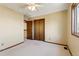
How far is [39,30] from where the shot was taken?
302 inches

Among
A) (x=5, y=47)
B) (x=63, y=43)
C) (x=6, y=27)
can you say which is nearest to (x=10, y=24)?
(x=6, y=27)

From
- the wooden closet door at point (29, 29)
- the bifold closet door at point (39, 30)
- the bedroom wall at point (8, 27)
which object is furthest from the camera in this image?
the wooden closet door at point (29, 29)

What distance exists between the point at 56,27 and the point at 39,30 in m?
1.99

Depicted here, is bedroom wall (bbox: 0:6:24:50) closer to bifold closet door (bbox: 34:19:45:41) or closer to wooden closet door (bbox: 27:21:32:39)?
bifold closet door (bbox: 34:19:45:41)

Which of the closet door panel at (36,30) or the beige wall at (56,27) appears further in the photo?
the closet door panel at (36,30)

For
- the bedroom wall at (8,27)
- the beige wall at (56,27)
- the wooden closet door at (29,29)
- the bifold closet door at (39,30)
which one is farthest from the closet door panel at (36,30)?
the bedroom wall at (8,27)

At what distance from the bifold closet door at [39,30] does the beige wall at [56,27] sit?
0.64 metres

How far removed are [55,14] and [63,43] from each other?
1887mm

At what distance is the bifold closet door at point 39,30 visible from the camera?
7299mm

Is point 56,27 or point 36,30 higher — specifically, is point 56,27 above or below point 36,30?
above

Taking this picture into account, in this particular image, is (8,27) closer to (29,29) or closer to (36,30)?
(36,30)

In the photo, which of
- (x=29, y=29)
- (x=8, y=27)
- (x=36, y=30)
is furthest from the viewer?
(x=29, y=29)

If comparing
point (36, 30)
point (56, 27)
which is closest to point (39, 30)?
point (36, 30)

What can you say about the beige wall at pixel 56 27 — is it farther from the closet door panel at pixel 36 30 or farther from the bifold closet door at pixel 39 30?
the closet door panel at pixel 36 30
